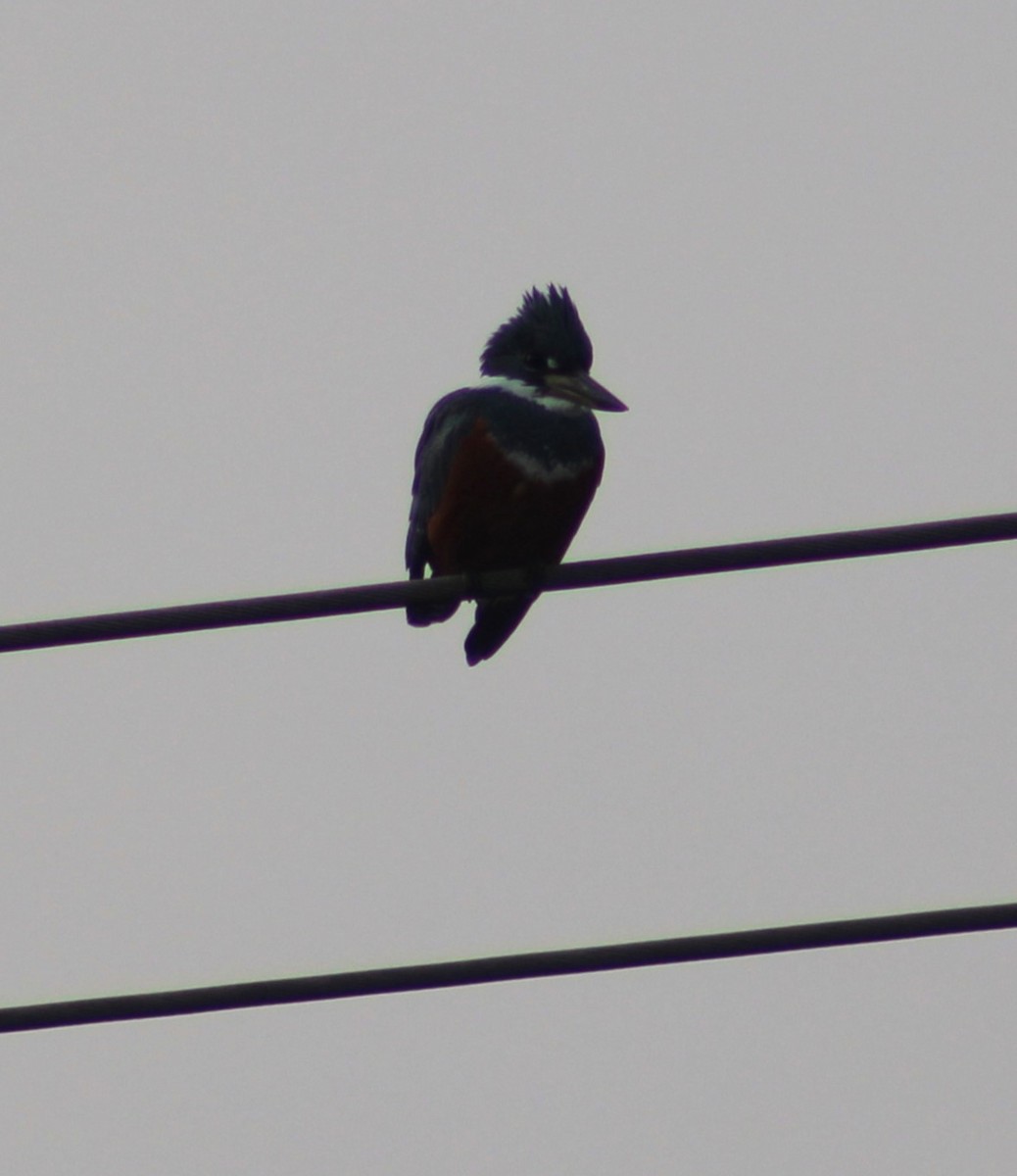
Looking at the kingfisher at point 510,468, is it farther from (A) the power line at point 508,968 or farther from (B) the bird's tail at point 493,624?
(A) the power line at point 508,968

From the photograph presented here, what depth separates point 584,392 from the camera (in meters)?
5.55

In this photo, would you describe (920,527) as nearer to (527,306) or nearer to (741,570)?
(741,570)

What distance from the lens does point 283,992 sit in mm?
3195

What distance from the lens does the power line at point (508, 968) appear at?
10.4 feet

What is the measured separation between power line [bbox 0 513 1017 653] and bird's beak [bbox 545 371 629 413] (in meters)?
1.91

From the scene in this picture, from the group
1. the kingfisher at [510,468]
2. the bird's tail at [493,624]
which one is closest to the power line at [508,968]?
the kingfisher at [510,468]

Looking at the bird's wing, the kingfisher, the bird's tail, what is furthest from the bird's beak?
the bird's tail

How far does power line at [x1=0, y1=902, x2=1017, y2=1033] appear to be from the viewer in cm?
316

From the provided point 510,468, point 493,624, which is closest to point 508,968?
point 510,468

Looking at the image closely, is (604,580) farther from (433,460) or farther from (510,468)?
(433,460)

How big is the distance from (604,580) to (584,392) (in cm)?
199

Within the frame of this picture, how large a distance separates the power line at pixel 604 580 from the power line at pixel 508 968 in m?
0.62

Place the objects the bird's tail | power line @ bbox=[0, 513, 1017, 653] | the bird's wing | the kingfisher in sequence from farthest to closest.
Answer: the bird's tail, the bird's wing, the kingfisher, power line @ bbox=[0, 513, 1017, 653]

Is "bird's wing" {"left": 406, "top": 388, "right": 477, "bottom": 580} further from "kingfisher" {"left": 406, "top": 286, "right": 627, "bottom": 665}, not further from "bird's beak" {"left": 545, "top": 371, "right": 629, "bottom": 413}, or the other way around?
"bird's beak" {"left": 545, "top": 371, "right": 629, "bottom": 413}
